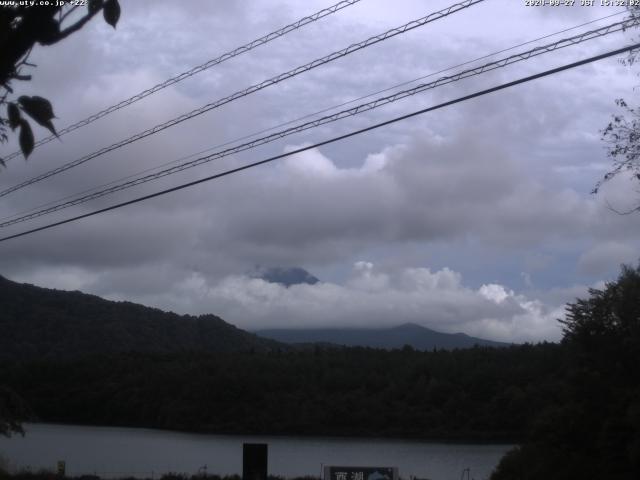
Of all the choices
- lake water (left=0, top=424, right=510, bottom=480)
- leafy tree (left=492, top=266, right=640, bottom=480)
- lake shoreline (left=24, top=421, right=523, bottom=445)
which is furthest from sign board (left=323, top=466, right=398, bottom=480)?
lake shoreline (left=24, top=421, right=523, bottom=445)

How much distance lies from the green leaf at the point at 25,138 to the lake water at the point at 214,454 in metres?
33.1

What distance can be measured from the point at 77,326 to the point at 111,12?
73474 millimetres

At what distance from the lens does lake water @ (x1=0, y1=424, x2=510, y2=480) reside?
40406 mm

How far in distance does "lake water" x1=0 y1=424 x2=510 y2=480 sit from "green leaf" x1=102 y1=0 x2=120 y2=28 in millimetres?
33123

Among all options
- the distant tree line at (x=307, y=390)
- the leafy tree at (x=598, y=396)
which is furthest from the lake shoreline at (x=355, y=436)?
the leafy tree at (x=598, y=396)

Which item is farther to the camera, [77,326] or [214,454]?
[77,326]

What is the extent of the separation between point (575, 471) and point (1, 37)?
70.8ft

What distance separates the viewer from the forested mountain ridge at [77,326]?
6569cm

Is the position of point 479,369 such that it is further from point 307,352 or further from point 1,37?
point 1,37

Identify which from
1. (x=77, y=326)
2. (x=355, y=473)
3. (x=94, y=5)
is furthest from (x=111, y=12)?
(x=77, y=326)

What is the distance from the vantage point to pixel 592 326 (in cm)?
2367

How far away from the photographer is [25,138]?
170 inches

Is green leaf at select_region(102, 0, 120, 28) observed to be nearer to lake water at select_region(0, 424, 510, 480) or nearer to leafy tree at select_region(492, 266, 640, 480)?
leafy tree at select_region(492, 266, 640, 480)

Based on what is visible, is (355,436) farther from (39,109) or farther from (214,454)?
(39,109)
